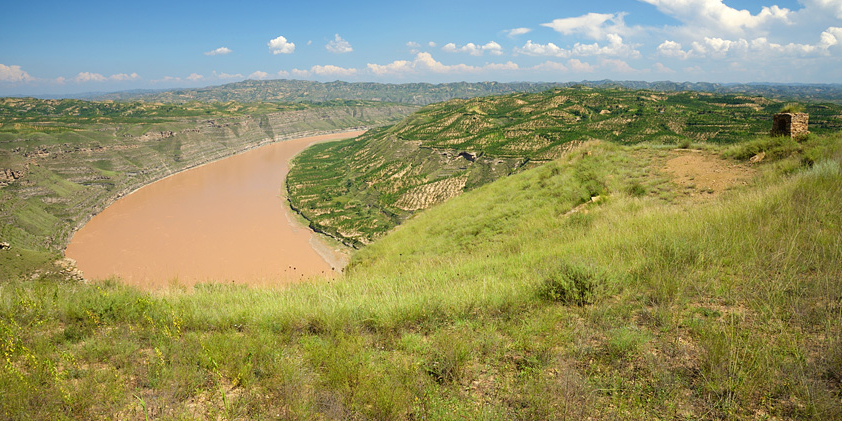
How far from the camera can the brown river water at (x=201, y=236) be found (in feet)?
119

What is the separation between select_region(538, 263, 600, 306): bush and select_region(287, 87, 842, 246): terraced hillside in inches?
1442

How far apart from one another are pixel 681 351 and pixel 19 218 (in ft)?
216

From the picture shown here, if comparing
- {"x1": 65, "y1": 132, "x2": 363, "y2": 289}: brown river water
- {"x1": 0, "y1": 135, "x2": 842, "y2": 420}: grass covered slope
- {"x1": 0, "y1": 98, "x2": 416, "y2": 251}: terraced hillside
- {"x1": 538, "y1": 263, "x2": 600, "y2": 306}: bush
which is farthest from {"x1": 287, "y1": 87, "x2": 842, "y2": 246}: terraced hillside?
{"x1": 538, "y1": 263, "x2": 600, "y2": 306}: bush

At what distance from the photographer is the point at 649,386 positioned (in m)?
2.74

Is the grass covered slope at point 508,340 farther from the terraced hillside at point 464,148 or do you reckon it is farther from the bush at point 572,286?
the terraced hillside at point 464,148

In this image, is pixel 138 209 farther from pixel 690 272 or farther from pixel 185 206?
pixel 690 272

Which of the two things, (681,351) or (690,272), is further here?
(690,272)

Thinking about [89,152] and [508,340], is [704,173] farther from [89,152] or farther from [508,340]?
[89,152]

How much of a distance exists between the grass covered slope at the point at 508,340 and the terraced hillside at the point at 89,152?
52435 mm

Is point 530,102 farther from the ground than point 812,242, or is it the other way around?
point 530,102

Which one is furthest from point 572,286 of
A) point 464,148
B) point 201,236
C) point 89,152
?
point 89,152

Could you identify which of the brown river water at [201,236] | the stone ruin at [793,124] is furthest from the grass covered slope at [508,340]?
the brown river water at [201,236]

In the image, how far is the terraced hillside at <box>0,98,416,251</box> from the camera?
1841 inches

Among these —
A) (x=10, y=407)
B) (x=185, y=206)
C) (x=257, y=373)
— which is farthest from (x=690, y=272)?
(x=185, y=206)
